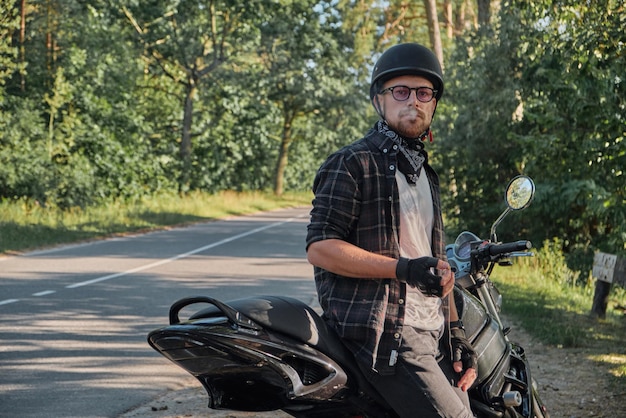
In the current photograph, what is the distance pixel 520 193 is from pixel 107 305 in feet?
24.7

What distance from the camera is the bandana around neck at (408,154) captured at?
9.78 ft

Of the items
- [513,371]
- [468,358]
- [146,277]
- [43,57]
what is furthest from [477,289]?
[43,57]

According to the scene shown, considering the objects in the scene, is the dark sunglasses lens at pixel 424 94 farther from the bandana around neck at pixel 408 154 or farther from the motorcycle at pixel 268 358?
the motorcycle at pixel 268 358

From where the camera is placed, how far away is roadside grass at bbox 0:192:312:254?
64.5 feet

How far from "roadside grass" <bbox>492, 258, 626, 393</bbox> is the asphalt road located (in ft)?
9.04

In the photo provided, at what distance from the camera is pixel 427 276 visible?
2.68 m

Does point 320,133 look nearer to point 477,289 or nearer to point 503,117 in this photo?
point 503,117

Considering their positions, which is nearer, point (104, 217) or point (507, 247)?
point (507, 247)

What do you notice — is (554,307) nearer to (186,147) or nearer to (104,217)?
(104,217)

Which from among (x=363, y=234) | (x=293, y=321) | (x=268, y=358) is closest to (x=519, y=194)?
(x=363, y=234)

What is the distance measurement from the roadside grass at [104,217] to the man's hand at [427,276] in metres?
15.2

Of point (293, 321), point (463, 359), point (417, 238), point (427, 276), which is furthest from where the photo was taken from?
point (463, 359)

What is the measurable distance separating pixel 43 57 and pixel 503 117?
1755 centimetres

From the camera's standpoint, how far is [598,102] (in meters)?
8.28
